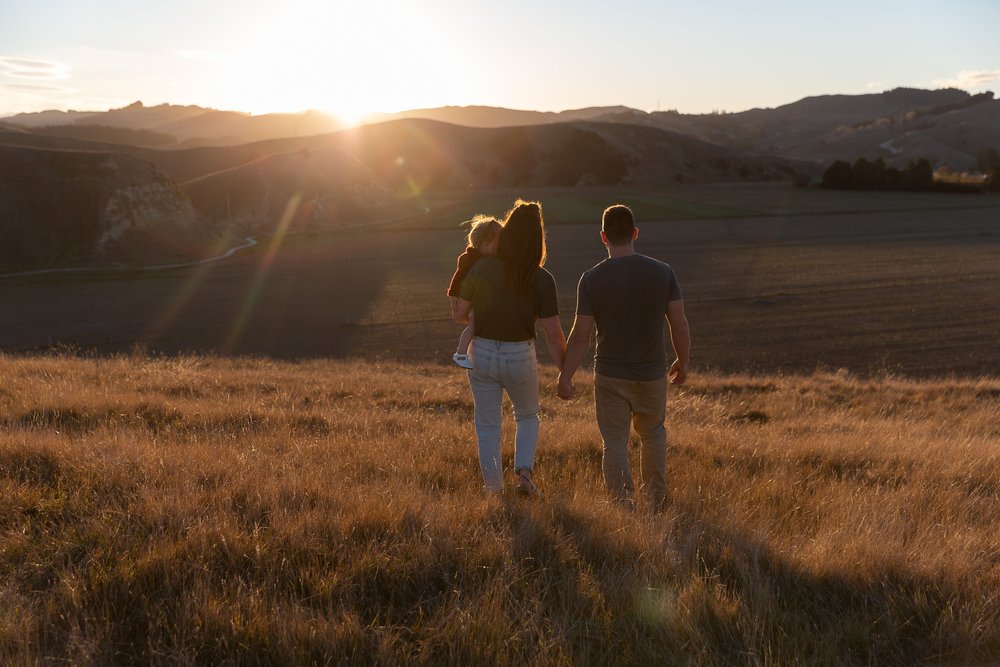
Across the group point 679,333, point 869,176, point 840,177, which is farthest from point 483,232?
point 840,177

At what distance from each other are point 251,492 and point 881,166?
374 ft

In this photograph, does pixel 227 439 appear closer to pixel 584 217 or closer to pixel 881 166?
pixel 584 217

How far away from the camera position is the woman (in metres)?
5.39

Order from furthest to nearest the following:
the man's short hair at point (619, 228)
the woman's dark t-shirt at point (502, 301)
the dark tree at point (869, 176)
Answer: the dark tree at point (869, 176) → the woman's dark t-shirt at point (502, 301) → the man's short hair at point (619, 228)

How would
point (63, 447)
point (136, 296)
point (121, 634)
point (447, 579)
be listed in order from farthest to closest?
1. point (136, 296)
2. point (63, 447)
3. point (447, 579)
4. point (121, 634)

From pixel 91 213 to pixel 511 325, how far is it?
182 ft

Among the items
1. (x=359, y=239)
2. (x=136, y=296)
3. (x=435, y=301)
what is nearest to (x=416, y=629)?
(x=435, y=301)

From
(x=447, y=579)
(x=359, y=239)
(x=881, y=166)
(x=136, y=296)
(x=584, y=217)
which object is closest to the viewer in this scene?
(x=447, y=579)

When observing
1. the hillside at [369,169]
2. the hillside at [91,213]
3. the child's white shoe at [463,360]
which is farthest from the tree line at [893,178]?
the child's white shoe at [463,360]

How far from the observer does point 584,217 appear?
264 feet

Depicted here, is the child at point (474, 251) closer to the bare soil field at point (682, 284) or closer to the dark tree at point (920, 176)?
the bare soil field at point (682, 284)

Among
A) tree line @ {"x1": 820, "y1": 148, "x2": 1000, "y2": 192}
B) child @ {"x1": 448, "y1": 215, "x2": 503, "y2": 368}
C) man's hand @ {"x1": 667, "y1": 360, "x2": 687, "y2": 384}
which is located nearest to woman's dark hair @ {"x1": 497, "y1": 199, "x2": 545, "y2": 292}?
child @ {"x1": 448, "y1": 215, "x2": 503, "y2": 368}

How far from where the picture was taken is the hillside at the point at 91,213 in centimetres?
4972

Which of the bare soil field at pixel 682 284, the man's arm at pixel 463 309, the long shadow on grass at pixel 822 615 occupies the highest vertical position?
the man's arm at pixel 463 309
